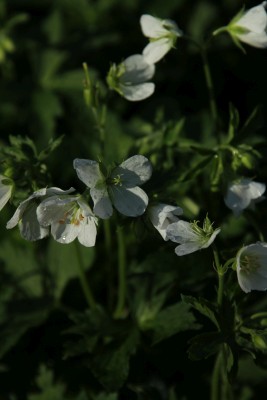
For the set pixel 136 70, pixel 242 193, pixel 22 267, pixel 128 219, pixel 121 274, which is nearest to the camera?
pixel 128 219

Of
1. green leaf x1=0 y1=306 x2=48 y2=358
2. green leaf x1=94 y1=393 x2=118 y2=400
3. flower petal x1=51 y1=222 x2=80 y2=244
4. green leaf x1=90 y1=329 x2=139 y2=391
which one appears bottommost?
green leaf x1=94 y1=393 x2=118 y2=400

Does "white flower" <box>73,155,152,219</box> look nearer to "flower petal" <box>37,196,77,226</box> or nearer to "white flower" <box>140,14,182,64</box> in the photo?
"flower petal" <box>37,196,77,226</box>

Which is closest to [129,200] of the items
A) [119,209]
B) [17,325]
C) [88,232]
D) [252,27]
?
[119,209]

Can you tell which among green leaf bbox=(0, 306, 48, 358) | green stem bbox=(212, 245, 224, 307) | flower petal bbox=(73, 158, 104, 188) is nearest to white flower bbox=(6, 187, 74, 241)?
flower petal bbox=(73, 158, 104, 188)

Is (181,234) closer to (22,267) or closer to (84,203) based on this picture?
(84,203)

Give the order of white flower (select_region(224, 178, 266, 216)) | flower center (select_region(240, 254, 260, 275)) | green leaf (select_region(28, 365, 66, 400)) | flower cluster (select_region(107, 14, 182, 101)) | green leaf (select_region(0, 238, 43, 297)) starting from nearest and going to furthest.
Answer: flower center (select_region(240, 254, 260, 275)), white flower (select_region(224, 178, 266, 216)), flower cluster (select_region(107, 14, 182, 101)), green leaf (select_region(28, 365, 66, 400)), green leaf (select_region(0, 238, 43, 297))

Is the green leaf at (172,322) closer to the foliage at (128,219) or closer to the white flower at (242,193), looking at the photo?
the foliage at (128,219)

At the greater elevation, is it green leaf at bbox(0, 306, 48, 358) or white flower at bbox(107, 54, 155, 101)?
white flower at bbox(107, 54, 155, 101)

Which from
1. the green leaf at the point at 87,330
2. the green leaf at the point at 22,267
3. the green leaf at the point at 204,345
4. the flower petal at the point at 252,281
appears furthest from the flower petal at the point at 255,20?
the green leaf at the point at 22,267
